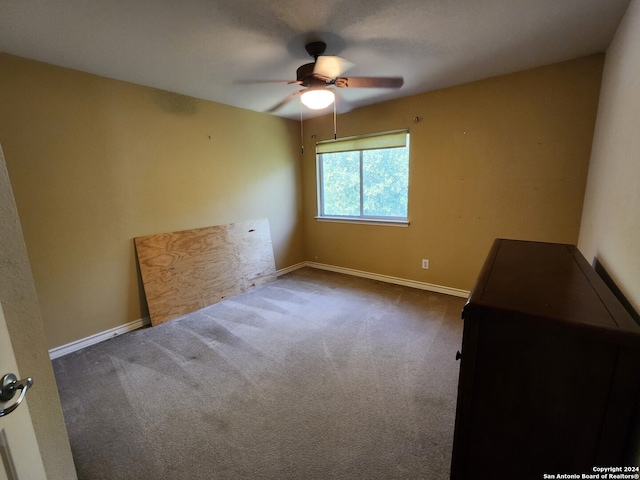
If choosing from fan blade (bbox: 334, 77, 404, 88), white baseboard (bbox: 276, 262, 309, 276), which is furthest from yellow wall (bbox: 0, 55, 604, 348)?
fan blade (bbox: 334, 77, 404, 88)

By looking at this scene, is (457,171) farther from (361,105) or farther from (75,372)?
(75,372)

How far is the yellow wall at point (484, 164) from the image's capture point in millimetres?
2443

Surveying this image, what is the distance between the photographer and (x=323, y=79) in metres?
2.05

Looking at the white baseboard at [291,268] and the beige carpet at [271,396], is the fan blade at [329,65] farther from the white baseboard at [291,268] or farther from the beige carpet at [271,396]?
the white baseboard at [291,268]

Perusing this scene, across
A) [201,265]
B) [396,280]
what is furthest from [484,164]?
[201,265]

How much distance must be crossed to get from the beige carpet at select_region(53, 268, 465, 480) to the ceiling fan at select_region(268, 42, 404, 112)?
77.9 inches

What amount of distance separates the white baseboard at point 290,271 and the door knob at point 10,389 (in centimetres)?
142

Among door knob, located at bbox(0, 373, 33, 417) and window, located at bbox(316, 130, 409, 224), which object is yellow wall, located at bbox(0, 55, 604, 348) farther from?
door knob, located at bbox(0, 373, 33, 417)

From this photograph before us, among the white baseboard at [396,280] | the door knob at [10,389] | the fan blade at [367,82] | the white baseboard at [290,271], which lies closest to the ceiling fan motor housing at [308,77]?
the fan blade at [367,82]

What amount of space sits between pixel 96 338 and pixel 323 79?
292 centimetres

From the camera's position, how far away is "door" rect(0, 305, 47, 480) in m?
0.63

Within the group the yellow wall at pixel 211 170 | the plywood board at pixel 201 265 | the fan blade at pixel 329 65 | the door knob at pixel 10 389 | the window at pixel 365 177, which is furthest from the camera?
the window at pixel 365 177

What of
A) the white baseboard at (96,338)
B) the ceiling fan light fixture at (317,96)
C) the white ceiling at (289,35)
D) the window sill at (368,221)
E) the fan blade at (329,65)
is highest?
the white ceiling at (289,35)

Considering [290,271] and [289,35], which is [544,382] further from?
[290,271]
